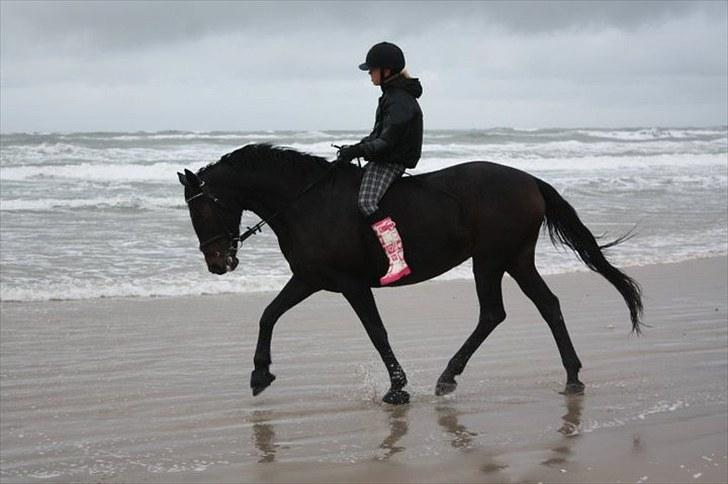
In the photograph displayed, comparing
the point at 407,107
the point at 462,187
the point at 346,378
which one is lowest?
the point at 346,378

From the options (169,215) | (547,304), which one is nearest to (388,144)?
(547,304)

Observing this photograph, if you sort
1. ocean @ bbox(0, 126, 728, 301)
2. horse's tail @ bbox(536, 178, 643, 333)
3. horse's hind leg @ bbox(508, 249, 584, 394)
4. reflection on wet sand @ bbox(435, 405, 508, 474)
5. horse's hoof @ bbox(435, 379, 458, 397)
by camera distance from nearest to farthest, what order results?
reflection on wet sand @ bbox(435, 405, 508, 474)
horse's hoof @ bbox(435, 379, 458, 397)
horse's hind leg @ bbox(508, 249, 584, 394)
horse's tail @ bbox(536, 178, 643, 333)
ocean @ bbox(0, 126, 728, 301)

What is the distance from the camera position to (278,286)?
1121 centimetres

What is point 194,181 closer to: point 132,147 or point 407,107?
point 407,107

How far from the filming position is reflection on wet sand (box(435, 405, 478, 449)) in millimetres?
5104

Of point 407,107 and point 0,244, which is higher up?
point 407,107

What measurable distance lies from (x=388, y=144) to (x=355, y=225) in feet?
1.82

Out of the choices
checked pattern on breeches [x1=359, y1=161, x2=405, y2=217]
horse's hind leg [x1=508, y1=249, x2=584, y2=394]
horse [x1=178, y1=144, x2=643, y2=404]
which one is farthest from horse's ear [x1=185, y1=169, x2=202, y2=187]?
horse's hind leg [x1=508, y1=249, x2=584, y2=394]

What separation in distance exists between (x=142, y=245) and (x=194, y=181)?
28.2ft

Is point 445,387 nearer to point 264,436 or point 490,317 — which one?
point 490,317

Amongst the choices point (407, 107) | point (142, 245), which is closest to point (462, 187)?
point (407, 107)

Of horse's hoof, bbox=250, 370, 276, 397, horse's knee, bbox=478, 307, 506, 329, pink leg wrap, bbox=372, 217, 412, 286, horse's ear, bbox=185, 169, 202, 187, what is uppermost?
horse's ear, bbox=185, 169, 202, 187

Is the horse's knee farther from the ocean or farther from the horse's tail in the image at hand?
the ocean

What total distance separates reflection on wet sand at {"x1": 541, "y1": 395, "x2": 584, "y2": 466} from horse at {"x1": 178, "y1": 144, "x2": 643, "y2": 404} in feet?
0.74
